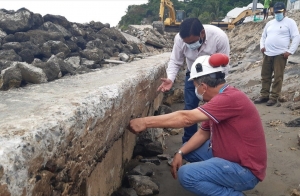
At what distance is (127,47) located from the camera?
31.4 feet

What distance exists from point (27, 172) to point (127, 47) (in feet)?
27.9

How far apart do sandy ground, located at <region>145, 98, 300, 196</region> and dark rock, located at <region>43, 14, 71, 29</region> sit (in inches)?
202

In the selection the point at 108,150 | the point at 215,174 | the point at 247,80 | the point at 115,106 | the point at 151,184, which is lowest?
the point at 247,80

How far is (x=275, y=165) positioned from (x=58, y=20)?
6.53 m

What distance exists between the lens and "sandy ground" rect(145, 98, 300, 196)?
2.88 m

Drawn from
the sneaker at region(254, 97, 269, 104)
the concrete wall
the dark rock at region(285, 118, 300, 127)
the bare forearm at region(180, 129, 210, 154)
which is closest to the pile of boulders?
the concrete wall

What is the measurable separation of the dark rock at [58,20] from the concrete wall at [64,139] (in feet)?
18.4

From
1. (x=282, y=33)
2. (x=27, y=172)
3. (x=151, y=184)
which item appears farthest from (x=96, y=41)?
(x=27, y=172)

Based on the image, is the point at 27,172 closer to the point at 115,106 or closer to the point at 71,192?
the point at 71,192

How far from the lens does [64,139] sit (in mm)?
1540

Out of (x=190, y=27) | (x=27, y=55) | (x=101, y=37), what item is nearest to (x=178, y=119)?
(x=190, y=27)

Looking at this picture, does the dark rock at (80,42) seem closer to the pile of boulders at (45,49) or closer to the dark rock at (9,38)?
the pile of boulders at (45,49)

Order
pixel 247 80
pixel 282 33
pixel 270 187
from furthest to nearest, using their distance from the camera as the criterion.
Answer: pixel 247 80 → pixel 282 33 → pixel 270 187

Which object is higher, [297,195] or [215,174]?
[215,174]
